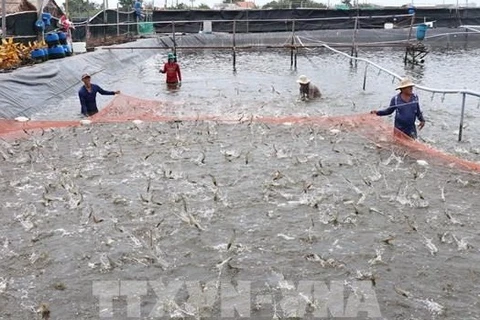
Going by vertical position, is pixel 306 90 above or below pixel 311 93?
above

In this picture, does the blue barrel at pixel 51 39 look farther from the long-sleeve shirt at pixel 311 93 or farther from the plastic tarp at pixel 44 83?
the long-sleeve shirt at pixel 311 93

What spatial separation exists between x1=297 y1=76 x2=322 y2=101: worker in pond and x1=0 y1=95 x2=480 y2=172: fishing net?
3512 mm

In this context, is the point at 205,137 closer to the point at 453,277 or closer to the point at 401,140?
the point at 401,140

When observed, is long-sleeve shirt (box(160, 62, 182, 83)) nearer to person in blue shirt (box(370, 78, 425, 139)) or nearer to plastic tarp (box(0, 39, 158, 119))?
plastic tarp (box(0, 39, 158, 119))

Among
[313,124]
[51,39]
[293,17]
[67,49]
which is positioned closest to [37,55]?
[51,39]

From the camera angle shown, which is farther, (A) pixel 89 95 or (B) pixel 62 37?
(B) pixel 62 37

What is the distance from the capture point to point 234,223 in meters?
6.87

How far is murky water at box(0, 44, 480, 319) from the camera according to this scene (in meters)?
5.18

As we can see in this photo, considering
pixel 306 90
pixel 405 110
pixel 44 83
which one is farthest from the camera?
pixel 306 90

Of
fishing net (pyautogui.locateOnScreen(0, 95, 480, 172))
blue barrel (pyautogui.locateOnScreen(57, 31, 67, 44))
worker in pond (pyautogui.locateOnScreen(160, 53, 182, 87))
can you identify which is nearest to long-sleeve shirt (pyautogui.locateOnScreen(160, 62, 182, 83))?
worker in pond (pyautogui.locateOnScreen(160, 53, 182, 87))

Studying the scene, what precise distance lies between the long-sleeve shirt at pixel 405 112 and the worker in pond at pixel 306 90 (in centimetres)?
621

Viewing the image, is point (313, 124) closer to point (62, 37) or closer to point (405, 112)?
point (405, 112)

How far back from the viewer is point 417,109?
33.7ft

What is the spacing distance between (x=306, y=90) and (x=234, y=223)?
423 inches
